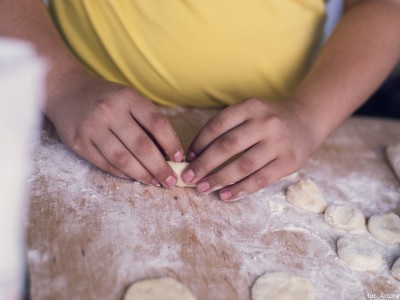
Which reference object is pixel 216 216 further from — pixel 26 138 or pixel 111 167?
pixel 26 138

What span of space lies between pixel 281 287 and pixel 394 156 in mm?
557

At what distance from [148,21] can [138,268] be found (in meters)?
0.58

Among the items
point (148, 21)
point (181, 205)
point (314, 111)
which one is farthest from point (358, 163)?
point (148, 21)

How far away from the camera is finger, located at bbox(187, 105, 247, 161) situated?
871 mm

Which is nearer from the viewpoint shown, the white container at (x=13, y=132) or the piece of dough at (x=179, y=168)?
the white container at (x=13, y=132)

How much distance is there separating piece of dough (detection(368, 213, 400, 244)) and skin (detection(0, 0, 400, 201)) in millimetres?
187

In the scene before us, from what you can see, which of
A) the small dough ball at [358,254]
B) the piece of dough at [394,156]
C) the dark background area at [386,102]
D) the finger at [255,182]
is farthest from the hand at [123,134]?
the dark background area at [386,102]

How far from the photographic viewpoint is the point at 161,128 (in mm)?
845

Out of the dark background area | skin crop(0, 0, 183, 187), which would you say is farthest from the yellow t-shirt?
the dark background area

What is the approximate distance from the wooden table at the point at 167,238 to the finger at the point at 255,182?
22 millimetres

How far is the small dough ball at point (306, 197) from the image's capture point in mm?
921

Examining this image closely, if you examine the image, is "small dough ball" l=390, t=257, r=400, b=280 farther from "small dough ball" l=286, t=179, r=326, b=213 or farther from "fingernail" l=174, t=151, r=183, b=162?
"fingernail" l=174, t=151, r=183, b=162

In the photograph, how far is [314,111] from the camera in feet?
3.34

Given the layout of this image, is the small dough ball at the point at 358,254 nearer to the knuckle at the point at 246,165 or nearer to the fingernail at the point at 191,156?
the knuckle at the point at 246,165
